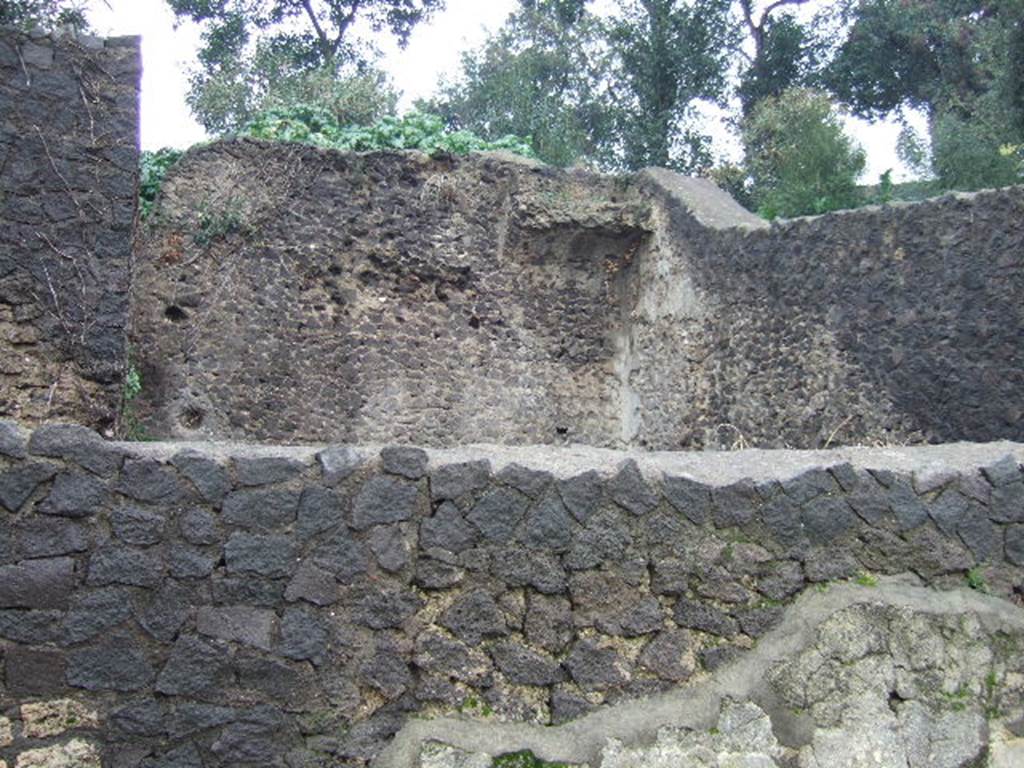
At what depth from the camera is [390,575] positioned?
159 inches

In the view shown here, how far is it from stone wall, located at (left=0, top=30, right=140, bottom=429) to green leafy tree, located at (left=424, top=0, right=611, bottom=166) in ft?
47.6

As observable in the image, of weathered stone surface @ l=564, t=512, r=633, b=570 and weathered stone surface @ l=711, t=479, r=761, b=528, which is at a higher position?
weathered stone surface @ l=711, t=479, r=761, b=528

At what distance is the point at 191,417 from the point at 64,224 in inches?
120

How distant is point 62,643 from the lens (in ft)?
12.6

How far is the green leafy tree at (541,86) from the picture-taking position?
Answer: 22812 millimetres

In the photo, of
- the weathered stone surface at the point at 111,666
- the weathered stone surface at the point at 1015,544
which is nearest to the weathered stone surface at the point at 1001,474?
the weathered stone surface at the point at 1015,544

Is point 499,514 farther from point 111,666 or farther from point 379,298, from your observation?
point 379,298

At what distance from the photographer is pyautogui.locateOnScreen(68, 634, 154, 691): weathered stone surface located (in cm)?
383

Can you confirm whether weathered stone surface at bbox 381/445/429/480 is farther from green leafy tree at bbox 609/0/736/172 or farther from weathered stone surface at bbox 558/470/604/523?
green leafy tree at bbox 609/0/736/172

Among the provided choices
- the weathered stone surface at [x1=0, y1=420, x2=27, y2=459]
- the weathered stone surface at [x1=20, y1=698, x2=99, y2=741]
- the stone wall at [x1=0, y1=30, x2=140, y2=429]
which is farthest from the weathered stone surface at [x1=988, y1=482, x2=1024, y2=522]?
the stone wall at [x1=0, y1=30, x2=140, y2=429]

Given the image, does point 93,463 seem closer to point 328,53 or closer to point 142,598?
point 142,598

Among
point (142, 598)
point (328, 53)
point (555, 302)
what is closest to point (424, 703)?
point (142, 598)

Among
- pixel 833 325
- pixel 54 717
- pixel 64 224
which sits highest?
pixel 64 224

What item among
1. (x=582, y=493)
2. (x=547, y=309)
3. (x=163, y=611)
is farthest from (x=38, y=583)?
(x=547, y=309)
